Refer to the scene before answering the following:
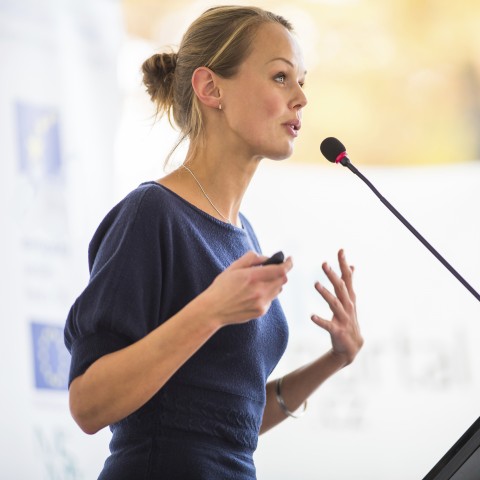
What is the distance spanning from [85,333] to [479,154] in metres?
2.01

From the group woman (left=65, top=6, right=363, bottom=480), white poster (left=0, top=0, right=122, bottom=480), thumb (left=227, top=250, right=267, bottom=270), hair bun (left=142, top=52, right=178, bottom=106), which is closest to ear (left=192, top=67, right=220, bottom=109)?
woman (left=65, top=6, right=363, bottom=480)

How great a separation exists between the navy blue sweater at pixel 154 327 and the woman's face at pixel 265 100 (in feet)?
0.62

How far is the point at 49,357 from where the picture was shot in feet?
7.49

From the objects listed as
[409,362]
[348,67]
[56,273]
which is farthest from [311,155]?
[56,273]

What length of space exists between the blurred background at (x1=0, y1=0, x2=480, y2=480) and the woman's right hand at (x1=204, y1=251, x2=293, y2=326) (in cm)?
125

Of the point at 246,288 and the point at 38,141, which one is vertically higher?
the point at 246,288

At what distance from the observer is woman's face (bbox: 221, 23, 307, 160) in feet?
4.59

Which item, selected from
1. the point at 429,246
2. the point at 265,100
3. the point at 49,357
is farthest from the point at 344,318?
the point at 49,357

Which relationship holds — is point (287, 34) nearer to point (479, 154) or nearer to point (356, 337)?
point (356, 337)

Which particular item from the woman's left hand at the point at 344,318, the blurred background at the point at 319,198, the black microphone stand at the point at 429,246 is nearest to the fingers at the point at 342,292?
the woman's left hand at the point at 344,318

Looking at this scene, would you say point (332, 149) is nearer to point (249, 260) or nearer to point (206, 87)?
point (206, 87)

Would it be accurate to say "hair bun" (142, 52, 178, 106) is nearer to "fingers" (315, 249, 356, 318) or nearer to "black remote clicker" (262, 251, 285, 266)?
"fingers" (315, 249, 356, 318)

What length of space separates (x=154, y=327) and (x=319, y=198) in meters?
1.67

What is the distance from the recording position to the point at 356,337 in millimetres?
1479
